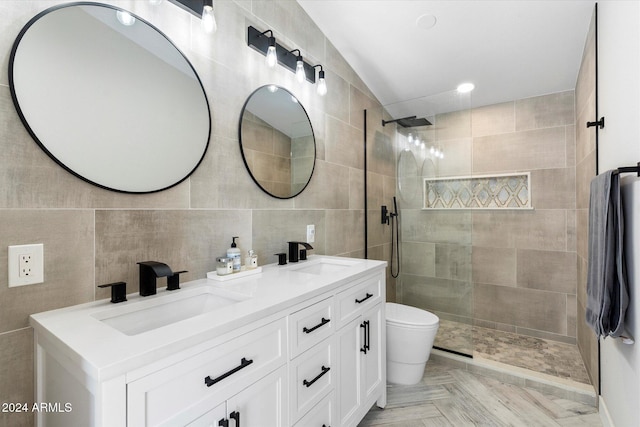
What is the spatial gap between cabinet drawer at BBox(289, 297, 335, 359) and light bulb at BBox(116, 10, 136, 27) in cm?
132

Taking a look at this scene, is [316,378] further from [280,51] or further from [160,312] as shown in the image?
[280,51]

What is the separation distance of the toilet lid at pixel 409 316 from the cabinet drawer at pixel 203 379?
1.33m

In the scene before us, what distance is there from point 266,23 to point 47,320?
184cm

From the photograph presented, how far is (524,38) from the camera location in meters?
2.25

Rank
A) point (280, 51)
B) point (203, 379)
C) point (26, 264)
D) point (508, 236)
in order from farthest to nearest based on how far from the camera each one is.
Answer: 1. point (508, 236)
2. point (280, 51)
3. point (26, 264)
4. point (203, 379)

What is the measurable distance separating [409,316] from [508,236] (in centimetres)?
149

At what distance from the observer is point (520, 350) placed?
271 cm

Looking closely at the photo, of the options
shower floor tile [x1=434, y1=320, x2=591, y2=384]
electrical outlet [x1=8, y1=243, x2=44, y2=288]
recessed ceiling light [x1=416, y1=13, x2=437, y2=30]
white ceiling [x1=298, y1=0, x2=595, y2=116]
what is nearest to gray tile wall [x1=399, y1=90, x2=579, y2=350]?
shower floor tile [x1=434, y1=320, x2=591, y2=384]

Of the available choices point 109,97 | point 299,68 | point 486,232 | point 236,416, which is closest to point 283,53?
point 299,68

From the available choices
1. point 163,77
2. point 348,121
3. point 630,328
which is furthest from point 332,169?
point 630,328

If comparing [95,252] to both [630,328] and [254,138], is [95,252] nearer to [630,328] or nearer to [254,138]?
[254,138]

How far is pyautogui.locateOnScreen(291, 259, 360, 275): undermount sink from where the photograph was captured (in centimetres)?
198

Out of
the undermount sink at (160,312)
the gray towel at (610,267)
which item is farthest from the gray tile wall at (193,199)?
the gray towel at (610,267)

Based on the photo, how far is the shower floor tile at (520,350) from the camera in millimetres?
2377
